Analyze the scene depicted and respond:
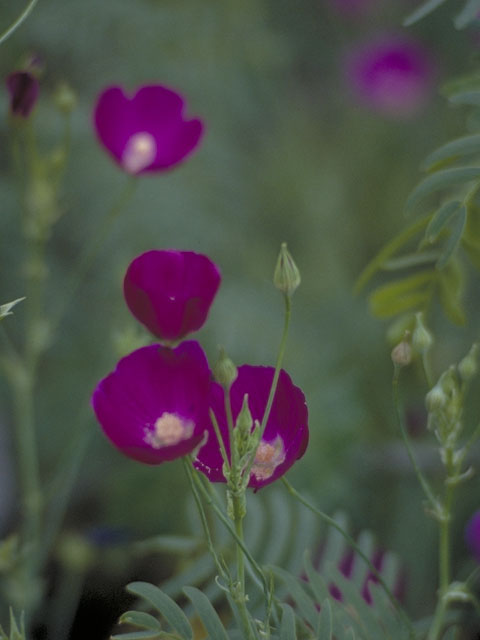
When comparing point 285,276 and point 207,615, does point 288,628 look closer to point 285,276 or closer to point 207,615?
point 207,615

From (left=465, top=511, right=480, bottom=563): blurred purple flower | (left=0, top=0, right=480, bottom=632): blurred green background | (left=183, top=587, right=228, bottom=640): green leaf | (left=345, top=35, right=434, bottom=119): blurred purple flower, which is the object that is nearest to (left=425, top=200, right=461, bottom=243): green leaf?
(left=183, top=587, right=228, bottom=640): green leaf

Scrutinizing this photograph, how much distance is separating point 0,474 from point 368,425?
20.5 inches

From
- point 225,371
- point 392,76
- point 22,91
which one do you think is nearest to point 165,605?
point 225,371

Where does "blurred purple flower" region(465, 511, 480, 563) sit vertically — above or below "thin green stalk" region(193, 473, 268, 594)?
below

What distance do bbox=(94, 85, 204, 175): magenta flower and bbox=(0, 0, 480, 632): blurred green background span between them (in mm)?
257

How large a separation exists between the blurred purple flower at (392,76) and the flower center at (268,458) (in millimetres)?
1674

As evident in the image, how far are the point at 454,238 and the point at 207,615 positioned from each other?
0.22 metres

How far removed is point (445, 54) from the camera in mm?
2061

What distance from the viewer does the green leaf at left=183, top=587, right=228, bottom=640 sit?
16.4 inches

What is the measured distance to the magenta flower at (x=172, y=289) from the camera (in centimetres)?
41

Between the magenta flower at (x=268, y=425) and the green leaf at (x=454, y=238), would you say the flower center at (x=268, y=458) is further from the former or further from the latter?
the green leaf at (x=454, y=238)

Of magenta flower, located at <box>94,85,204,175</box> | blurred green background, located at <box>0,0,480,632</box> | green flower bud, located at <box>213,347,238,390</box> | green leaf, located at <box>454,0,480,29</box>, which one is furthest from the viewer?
blurred green background, located at <box>0,0,480,632</box>

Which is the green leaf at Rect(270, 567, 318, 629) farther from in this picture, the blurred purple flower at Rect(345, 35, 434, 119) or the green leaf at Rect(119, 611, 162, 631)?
the blurred purple flower at Rect(345, 35, 434, 119)

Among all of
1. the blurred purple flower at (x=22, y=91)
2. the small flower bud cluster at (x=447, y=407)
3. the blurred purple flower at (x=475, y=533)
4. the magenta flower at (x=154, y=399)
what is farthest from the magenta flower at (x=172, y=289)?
the blurred purple flower at (x=475, y=533)
